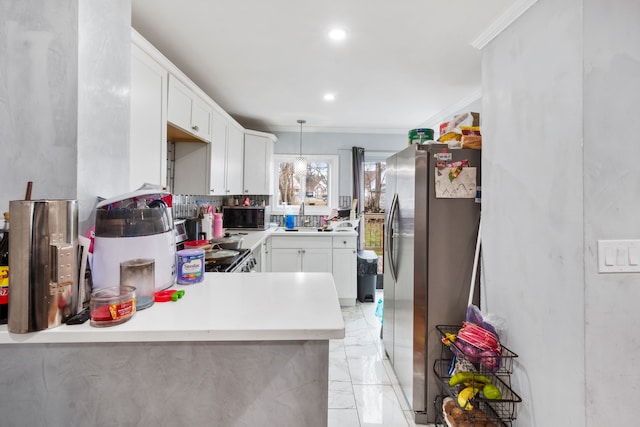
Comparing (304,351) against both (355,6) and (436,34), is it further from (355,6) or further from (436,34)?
(436,34)

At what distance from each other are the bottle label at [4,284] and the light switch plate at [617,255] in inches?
72.3

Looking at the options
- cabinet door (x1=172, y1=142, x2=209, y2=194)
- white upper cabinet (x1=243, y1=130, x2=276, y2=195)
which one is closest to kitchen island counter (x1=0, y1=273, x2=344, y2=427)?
cabinet door (x1=172, y1=142, x2=209, y2=194)

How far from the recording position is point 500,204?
1.75 m

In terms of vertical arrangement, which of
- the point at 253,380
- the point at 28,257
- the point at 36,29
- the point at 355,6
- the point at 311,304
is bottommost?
the point at 253,380

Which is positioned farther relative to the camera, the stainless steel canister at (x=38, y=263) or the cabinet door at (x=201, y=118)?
the cabinet door at (x=201, y=118)

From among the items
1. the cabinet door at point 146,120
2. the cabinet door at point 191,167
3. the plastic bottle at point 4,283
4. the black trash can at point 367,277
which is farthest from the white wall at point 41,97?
the black trash can at point 367,277

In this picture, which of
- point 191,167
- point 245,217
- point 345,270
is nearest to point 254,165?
point 245,217

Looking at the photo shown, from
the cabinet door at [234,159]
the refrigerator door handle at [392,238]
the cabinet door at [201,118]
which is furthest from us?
→ the cabinet door at [234,159]

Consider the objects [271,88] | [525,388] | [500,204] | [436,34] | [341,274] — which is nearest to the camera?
[525,388]

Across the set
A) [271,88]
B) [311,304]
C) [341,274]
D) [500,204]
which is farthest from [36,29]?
[341,274]

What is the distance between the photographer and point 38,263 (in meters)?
0.74

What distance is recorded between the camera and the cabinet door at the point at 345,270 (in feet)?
12.9

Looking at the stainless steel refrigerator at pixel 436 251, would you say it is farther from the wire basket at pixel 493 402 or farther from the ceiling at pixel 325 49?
the ceiling at pixel 325 49

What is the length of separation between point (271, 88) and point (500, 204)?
7.66 ft
